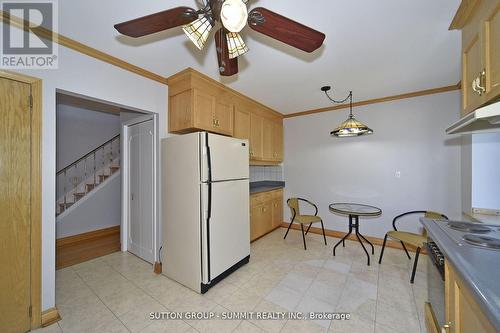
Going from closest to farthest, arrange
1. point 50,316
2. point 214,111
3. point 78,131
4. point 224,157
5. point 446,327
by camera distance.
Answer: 1. point 446,327
2. point 50,316
3. point 224,157
4. point 214,111
5. point 78,131

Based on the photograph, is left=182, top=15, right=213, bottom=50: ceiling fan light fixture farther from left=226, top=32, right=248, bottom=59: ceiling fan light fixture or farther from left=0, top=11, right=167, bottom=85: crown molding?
left=0, top=11, right=167, bottom=85: crown molding

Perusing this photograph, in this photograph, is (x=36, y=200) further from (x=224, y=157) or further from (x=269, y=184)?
(x=269, y=184)

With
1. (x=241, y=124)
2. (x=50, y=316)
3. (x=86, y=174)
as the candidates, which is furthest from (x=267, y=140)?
(x=86, y=174)

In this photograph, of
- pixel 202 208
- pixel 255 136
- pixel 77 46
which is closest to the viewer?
pixel 77 46

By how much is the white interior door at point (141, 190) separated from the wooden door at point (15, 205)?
1.18 metres

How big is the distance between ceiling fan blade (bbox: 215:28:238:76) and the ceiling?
368 millimetres

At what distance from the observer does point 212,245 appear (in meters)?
2.19

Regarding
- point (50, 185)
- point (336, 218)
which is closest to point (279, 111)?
point (336, 218)

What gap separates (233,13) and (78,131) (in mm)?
4969

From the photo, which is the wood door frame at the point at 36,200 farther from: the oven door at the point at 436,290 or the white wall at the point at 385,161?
the white wall at the point at 385,161

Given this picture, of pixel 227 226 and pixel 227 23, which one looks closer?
pixel 227 23

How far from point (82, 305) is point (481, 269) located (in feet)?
9.87

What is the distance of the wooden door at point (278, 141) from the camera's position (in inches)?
166

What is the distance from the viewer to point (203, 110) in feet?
8.40
